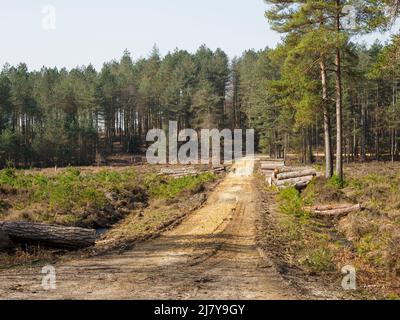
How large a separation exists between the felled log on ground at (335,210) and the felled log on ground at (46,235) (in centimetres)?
965

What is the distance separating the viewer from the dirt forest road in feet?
24.3

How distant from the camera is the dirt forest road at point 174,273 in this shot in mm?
7395

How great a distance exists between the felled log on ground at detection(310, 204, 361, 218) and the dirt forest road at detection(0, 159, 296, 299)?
428cm

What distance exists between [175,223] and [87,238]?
4.55 metres

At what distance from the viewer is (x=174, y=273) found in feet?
29.6

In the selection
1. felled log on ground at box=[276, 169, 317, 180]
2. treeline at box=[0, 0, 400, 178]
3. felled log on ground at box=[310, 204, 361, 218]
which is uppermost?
treeline at box=[0, 0, 400, 178]

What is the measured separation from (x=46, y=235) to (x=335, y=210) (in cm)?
1108

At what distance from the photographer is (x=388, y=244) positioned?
10477 millimetres

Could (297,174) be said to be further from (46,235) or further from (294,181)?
(46,235)

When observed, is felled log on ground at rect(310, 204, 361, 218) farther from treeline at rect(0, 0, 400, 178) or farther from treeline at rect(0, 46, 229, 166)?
treeline at rect(0, 46, 229, 166)

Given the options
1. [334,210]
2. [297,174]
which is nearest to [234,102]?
[297,174]

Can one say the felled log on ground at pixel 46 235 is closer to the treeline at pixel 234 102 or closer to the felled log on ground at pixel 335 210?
the felled log on ground at pixel 335 210

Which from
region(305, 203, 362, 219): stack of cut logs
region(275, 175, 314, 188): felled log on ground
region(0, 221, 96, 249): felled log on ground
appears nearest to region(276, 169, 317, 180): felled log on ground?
region(275, 175, 314, 188): felled log on ground
